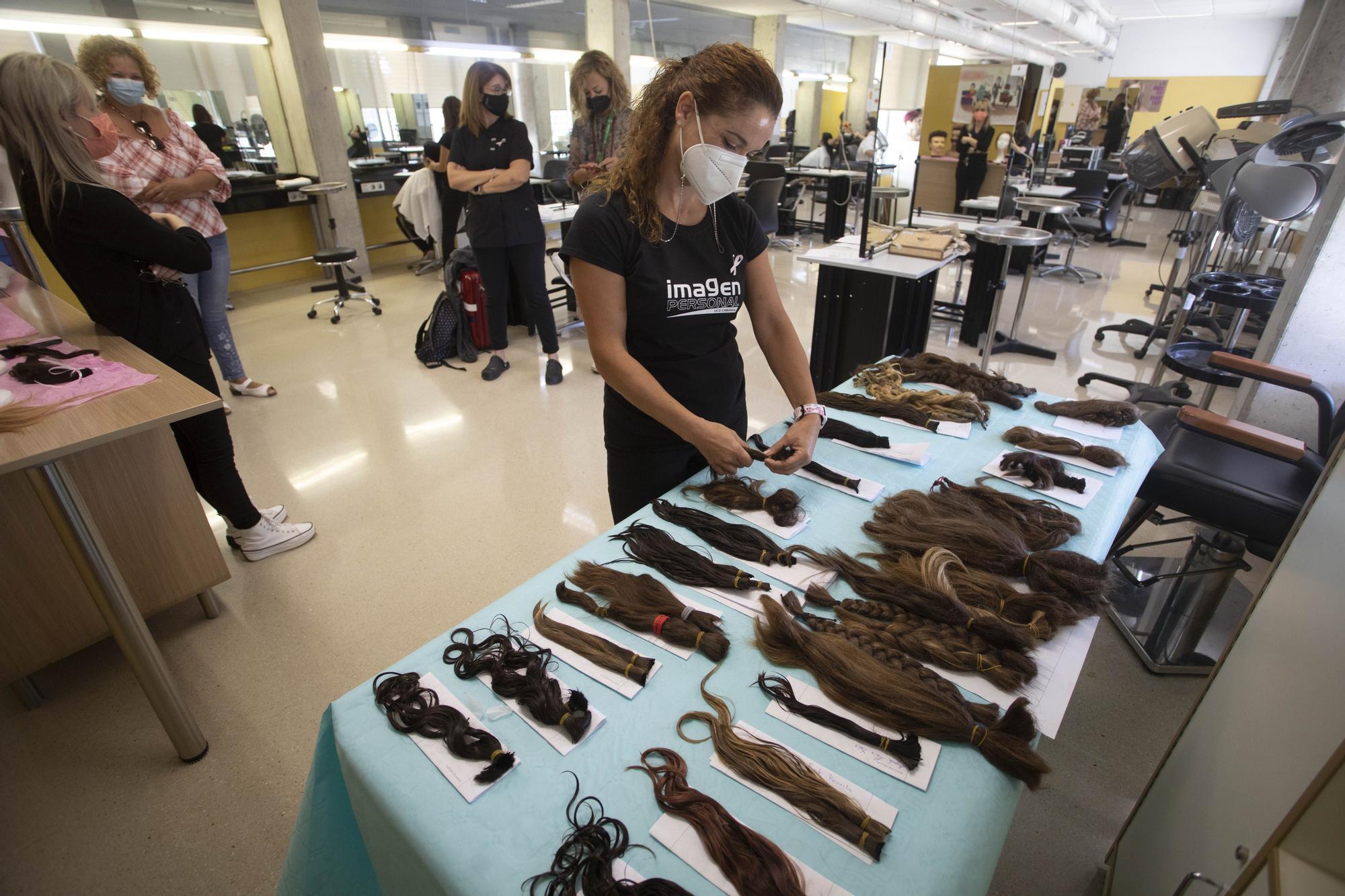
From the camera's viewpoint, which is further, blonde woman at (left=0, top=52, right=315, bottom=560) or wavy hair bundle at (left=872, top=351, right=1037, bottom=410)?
wavy hair bundle at (left=872, top=351, right=1037, bottom=410)

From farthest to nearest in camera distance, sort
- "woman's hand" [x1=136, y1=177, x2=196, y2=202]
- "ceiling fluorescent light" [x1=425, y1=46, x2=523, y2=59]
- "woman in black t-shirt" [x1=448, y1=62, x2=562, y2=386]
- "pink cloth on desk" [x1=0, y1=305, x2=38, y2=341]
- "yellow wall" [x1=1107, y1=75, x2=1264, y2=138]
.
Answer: "yellow wall" [x1=1107, y1=75, x2=1264, y2=138] < "ceiling fluorescent light" [x1=425, y1=46, x2=523, y2=59] < "woman in black t-shirt" [x1=448, y1=62, x2=562, y2=386] < "woman's hand" [x1=136, y1=177, x2=196, y2=202] < "pink cloth on desk" [x1=0, y1=305, x2=38, y2=341]

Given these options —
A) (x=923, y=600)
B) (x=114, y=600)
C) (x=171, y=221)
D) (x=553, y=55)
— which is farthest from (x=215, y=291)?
(x=553, y=55)

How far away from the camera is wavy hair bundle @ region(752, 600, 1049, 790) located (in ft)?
2.94

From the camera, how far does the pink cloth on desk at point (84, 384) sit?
1.58 metres

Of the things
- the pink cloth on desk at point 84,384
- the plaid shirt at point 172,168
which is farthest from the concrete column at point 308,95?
the pink cloth on desk at point 84,384

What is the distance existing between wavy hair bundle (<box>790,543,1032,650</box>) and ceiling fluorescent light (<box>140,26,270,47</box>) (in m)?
7.43

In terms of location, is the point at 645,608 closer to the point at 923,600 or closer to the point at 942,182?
the point at 923,600

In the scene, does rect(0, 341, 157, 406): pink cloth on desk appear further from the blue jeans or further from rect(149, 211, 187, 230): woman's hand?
the blue jeans

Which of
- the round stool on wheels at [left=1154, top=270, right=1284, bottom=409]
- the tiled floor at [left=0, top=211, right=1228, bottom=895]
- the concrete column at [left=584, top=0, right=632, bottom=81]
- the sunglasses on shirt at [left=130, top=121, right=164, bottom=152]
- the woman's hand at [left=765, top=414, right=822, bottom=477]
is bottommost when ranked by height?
the tiled floor at [left=0, top=211, right=1228, bottom=895]

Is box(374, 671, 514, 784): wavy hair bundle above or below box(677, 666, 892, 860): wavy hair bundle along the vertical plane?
above

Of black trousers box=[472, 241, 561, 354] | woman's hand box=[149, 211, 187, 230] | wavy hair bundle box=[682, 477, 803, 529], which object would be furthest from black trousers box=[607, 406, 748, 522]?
black trousers box=[472, 241, 561, 354]

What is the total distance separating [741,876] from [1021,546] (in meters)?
0.88

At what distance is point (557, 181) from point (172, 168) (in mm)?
4254

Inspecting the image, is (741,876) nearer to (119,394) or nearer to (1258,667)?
(1258,667)
